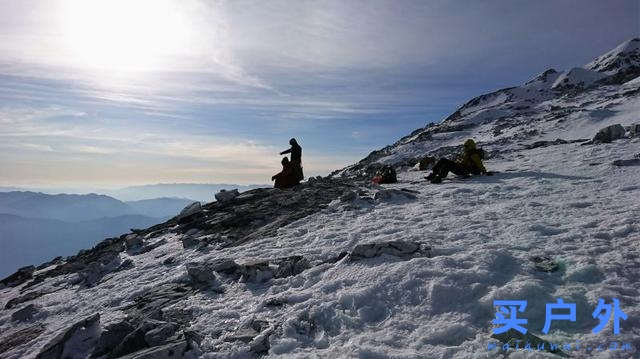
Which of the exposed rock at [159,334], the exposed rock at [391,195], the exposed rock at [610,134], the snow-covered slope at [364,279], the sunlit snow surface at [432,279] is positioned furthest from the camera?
the exposed rock at [610,134]

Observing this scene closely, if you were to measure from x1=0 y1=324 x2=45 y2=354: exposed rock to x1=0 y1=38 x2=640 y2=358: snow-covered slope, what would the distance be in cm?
6

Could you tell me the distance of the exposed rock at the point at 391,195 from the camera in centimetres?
1472

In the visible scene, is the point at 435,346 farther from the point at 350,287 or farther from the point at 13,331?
the point at 13,331

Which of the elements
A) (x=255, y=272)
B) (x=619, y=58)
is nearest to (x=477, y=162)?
(x=255, y=272)

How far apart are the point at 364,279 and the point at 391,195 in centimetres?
775

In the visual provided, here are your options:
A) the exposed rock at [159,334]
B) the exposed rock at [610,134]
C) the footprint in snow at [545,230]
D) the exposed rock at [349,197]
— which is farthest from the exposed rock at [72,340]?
the exposed rock at [610,134]

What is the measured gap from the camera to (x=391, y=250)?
8.46 metres

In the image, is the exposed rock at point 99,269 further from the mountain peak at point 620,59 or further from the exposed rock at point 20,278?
the mountain peak at point 620,59

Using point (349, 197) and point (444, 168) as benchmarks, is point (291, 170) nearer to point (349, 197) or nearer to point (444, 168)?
point (349, 197)

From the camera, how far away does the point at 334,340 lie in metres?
6.09

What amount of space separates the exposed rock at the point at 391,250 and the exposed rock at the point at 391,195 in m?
6.13

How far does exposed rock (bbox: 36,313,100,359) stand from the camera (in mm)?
7469

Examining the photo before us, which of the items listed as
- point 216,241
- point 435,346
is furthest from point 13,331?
point 435,346

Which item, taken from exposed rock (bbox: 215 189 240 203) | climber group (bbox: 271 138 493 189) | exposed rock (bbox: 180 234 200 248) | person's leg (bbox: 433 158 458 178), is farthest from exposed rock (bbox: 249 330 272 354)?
exposed rock (bbox: 215 189 240 203)
